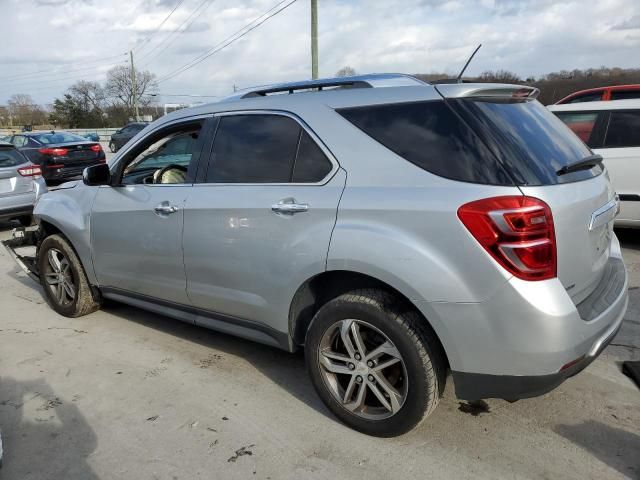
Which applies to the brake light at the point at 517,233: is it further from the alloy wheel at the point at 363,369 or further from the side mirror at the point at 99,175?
the side mirror at the point at 99,175

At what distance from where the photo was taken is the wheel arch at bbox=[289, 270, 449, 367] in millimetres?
2709

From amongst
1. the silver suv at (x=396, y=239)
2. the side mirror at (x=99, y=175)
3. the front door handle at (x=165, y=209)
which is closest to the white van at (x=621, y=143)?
→ the silver suv at (x=396, y=239)

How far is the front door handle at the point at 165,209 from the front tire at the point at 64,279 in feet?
4.47

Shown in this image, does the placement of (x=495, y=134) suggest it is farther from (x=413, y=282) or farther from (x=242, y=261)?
(x=242, y=261)

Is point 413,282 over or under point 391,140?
under

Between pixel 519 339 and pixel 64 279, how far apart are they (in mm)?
3986

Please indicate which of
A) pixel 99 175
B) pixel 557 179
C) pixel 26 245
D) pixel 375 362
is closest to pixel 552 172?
pixel 557 179

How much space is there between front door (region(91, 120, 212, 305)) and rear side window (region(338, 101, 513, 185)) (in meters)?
1.38

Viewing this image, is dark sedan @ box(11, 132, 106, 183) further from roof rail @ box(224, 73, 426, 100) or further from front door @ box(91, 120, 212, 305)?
roof rail @ box(224, 73, 426, 100)

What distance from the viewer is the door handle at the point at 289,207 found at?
9.12ft

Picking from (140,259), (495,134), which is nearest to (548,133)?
(495,134)

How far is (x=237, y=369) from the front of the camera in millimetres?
3594

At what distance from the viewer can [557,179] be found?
7.80ft

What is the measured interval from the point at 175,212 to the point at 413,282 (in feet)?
5.94
